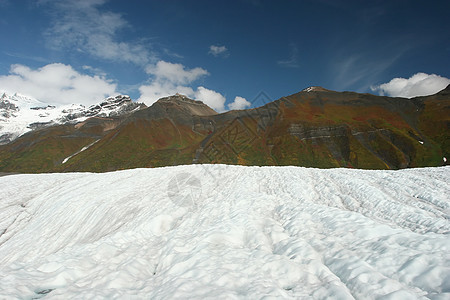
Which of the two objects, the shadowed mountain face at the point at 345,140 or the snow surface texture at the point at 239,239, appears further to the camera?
the shadowed mountain face at the point at 345,140

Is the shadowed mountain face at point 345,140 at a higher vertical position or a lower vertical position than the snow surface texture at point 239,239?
higher

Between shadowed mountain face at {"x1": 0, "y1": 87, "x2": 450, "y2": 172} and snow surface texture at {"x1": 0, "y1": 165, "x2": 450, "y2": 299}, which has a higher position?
shadowed mountain face at {"x1": 0, "y1": 87, "x2": 450, "y2": 172}

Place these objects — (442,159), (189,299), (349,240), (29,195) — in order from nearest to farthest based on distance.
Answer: (189,299) < (349,240) < (29,195) < (442,159)

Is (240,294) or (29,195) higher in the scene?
(29,195)

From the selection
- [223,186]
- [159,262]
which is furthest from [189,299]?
[223,186]

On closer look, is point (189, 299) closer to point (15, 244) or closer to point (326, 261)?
point (326, 261)

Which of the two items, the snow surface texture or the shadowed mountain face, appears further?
the shadowed mountain face

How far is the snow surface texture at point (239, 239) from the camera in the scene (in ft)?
23.2

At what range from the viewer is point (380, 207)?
16.2 m

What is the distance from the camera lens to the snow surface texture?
706 centimetres

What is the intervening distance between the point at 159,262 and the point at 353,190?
18.0 meters

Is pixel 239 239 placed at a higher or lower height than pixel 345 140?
lower

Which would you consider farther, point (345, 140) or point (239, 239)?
point (345, 140)

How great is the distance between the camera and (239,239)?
11.8 meters
